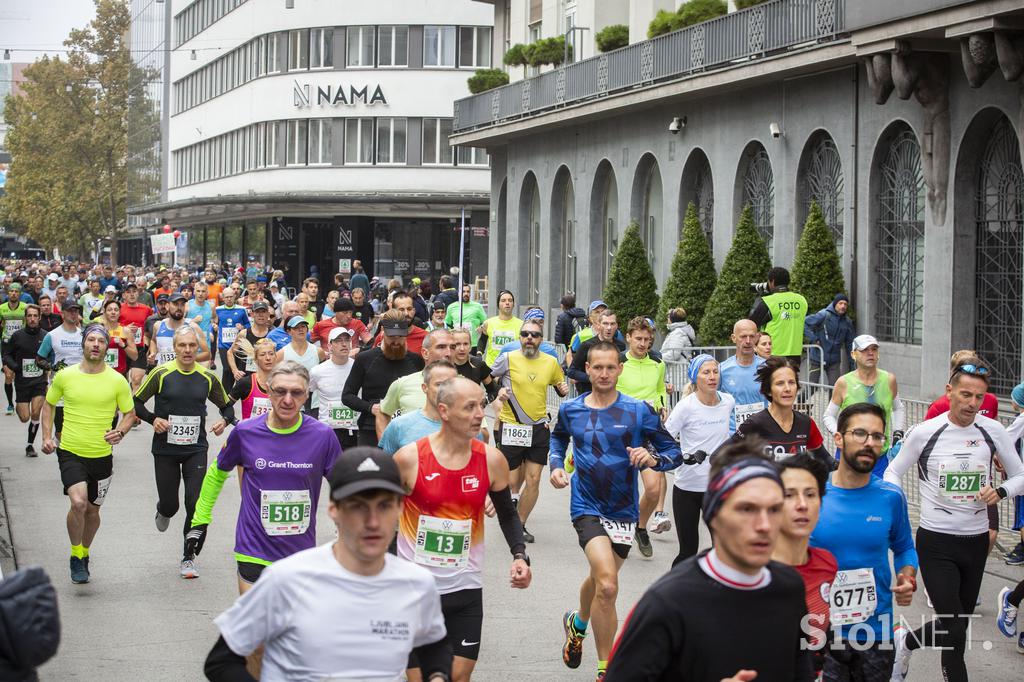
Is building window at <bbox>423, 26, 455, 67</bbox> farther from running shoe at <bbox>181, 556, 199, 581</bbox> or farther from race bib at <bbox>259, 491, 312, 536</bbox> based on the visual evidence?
race bib at <bbox>259, 491, 312, 536</bbox>

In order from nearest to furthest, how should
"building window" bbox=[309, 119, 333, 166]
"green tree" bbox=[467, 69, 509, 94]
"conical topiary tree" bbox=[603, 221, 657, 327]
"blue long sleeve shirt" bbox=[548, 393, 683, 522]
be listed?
"blue long sleeve shirt" bbox=[548, 393, 683, 522] < "conical topiary tree" bbox=[603, 221, 657, 327] < "green tree" bbox=[467, 69, 509, 94] < "building window" bbox=[309, 119, 333, 166]

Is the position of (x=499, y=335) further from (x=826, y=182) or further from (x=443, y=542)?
(x=443, y=542)

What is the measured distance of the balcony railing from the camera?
77.3 feet

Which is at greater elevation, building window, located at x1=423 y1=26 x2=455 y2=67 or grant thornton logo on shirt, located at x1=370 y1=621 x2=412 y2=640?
building window, located at x1=423 y1=26 x2=455 y2=67

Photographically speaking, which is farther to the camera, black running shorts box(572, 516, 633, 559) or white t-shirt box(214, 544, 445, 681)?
black running shorts box(572, 516, 633, 559)

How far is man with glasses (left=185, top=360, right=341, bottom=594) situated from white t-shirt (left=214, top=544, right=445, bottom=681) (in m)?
3.46

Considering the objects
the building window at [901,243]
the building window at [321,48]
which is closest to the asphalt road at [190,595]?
the building window at [901,243]

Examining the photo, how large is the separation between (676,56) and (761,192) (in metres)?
2.97

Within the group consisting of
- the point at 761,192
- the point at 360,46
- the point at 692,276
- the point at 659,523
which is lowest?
the point at 659,523

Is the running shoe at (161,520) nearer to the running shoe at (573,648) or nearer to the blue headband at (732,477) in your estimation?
the running shoe at (573,648)

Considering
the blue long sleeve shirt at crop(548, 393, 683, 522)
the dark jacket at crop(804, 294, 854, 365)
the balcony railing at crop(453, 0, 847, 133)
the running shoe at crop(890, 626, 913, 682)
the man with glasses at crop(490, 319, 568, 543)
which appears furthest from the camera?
the balcony railing at crop(453, 0, 847, 133)

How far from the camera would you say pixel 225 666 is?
14.4 feet

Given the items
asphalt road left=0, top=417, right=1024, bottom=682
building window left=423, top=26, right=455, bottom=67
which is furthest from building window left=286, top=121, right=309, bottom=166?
asphalt road left=0, top=417, right=1024, bottom=682

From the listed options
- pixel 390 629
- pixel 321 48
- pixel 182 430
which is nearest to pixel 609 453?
pixel 182 430
